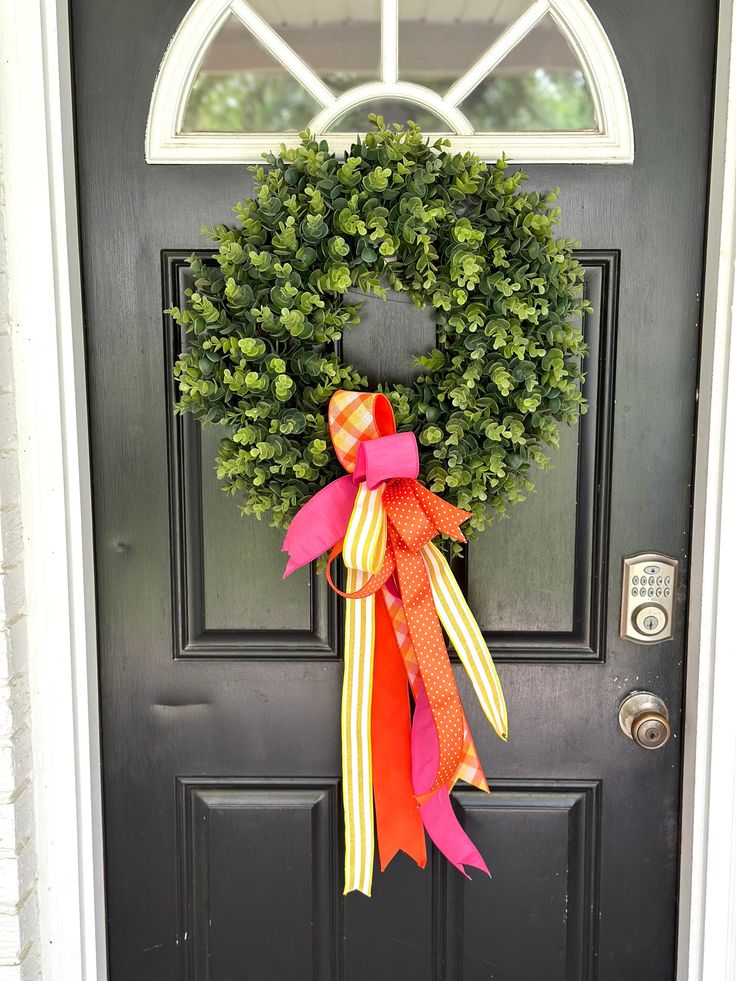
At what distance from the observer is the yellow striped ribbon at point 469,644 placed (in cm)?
118

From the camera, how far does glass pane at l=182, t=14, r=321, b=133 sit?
1.23 metres

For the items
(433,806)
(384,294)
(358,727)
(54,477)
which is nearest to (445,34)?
(384,294)

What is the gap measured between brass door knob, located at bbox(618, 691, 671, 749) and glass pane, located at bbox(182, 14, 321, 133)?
109 centimetres

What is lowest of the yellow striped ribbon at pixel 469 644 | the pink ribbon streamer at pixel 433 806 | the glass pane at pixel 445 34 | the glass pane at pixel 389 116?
the pink ribbon streamer at pixel 433 806

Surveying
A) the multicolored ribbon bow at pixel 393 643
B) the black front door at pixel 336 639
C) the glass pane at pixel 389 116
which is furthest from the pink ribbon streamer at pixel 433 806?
the glass pane at pixel 389 116

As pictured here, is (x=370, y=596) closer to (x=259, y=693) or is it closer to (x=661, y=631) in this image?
(x=259, y=693)

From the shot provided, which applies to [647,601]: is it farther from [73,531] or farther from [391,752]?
[73,531]

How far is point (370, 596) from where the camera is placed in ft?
3.90

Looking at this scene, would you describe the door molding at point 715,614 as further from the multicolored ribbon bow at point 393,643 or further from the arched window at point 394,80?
the multicolored ribbon bow at point 393,643

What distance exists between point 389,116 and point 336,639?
85 centimetres

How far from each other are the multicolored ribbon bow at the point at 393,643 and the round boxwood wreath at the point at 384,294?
6 cm

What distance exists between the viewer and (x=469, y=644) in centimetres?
118

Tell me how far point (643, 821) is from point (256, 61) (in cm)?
141

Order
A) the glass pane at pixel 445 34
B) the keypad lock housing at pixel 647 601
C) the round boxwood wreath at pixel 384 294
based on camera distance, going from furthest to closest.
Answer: the keypad lock housing at pixel 647 601
the glass pane at pixel 445 34
the round boxwood wreath at pixel 384 294
